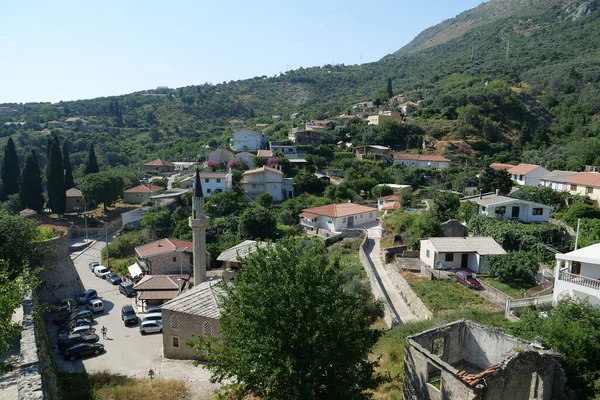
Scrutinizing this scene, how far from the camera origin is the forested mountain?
8050 centimetres

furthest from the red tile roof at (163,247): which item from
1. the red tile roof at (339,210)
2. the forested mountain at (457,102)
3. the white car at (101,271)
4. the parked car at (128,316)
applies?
the forested mountain at (457,102)

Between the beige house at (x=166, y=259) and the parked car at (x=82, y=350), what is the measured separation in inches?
542

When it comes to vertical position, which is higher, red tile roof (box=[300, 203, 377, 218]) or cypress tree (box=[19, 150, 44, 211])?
cypress tree (box=[19, 150, 44, 211])

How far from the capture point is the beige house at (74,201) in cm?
5897

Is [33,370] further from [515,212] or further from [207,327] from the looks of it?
[515,212]

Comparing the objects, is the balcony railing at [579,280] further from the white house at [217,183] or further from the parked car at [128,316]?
the white house at [217,183]

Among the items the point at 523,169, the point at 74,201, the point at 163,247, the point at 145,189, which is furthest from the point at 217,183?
the point at 523,169

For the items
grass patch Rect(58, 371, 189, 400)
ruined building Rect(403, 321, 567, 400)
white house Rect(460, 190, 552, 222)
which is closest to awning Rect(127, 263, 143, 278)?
grass patch Rect(58, 371, 189, 400)

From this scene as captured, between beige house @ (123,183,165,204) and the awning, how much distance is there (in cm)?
2552

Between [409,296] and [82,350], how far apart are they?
18.1m

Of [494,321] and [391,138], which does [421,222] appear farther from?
[391,138]

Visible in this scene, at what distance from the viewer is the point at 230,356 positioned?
12734 millimetres

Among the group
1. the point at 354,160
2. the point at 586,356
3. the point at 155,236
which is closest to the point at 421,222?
the point at 586,356

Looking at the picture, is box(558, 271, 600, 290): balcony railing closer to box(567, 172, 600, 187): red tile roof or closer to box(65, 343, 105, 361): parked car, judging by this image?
box(65, 343, 105, 361): parked car
